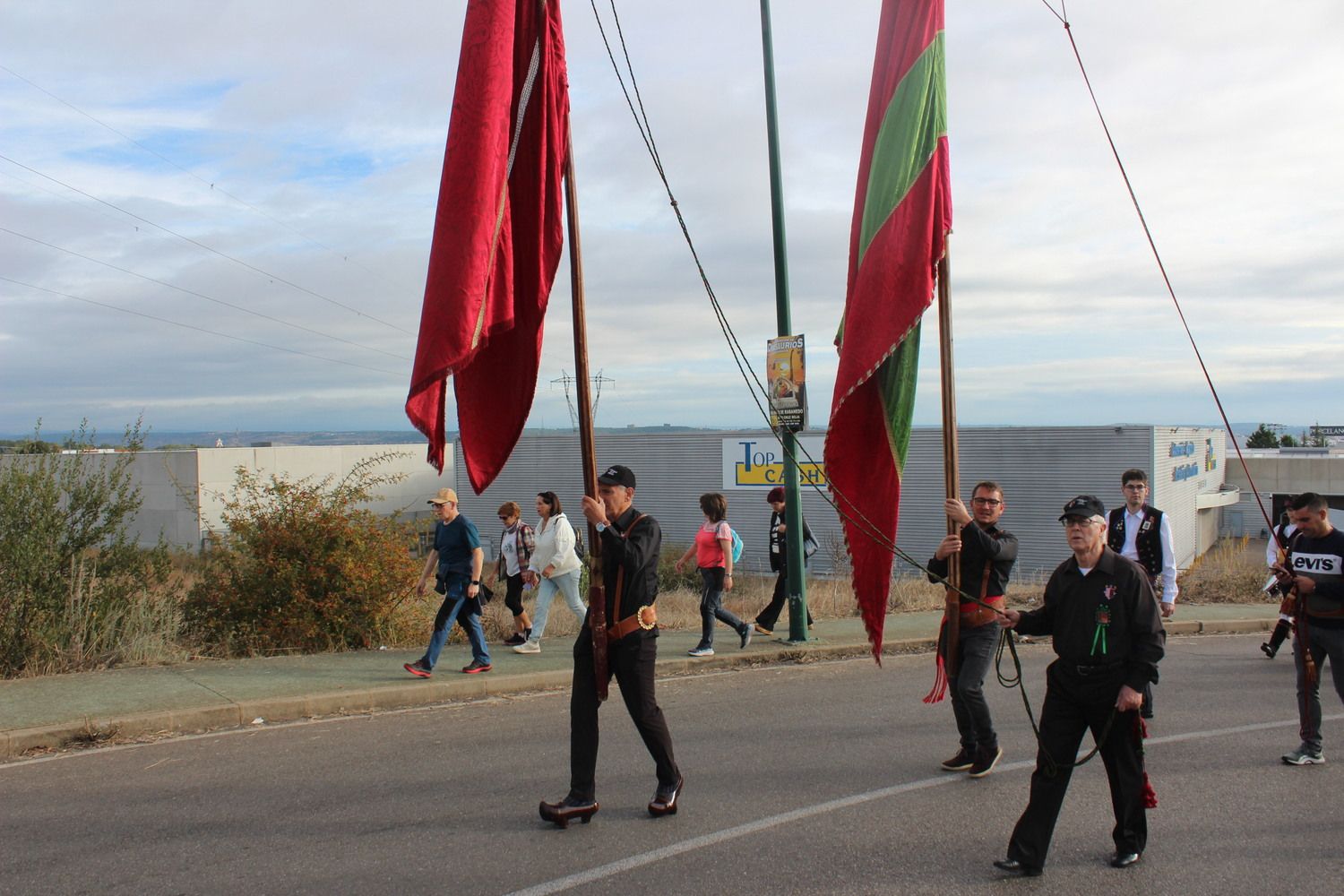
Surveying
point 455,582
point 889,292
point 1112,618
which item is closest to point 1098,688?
point 1112,618

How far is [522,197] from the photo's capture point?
5.82 metres

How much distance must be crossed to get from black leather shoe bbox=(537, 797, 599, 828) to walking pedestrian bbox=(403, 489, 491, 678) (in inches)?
154

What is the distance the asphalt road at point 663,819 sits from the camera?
4.88 metres

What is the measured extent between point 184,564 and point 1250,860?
1365 cm

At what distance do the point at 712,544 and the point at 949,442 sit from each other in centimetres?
510

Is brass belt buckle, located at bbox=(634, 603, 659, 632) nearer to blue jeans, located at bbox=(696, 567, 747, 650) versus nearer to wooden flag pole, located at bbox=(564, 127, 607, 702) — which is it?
wooden flag pole, located at bbox=(564, 127, 607, 702)

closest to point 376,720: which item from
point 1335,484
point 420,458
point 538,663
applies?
point 538,663

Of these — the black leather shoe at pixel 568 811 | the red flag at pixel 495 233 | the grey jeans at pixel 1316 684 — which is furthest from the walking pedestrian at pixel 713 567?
the grey jeans at pixel 1316 684

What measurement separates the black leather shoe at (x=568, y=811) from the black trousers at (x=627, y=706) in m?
0.04

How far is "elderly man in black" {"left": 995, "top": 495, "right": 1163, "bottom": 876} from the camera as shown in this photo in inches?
193

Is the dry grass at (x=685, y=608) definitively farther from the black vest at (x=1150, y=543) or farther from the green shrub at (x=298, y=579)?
the black vest at (x=1150, y=543)

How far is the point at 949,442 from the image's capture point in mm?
6035

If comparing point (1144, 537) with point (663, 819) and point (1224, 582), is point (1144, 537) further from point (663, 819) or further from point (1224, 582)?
point (1224, 582)

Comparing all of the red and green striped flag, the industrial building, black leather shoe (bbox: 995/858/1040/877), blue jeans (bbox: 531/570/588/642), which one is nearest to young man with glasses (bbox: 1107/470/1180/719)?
the red and green striped flag
